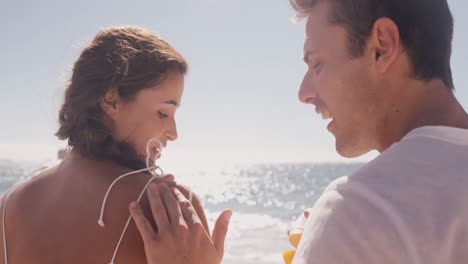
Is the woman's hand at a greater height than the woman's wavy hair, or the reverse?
the woman's wavy hair

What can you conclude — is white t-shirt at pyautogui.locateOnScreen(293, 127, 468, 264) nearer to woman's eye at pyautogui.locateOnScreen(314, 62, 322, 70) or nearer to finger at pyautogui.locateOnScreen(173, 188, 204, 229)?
woman's eye at pyautogui.locateOnScreen(314, 62, 322, 70)

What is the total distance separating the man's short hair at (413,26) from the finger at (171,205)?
2.67 feet

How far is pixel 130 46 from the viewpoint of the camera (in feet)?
6.23

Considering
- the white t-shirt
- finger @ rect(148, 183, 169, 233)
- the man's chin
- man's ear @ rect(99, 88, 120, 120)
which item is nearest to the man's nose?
the man's chin

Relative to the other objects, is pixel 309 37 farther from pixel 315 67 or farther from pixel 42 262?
pixel 42 262

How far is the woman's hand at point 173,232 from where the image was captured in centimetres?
159

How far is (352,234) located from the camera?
0.87 meters

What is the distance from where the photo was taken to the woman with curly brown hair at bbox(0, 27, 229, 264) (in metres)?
1.67

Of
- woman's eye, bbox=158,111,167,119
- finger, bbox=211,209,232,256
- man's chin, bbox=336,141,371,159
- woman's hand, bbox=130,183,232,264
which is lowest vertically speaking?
finger, bbox=211,209,232,256

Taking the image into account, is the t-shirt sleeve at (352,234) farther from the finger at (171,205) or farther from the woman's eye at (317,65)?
the finger at (171,205)


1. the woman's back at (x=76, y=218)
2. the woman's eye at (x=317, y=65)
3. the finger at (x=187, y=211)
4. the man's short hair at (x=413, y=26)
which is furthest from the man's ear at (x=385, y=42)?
the woman's back at (x=76, y=218)

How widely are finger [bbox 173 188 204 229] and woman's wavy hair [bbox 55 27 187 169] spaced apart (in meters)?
0.23

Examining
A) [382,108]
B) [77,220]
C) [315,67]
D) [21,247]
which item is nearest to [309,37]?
[315,67]

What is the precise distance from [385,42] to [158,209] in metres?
0.93
